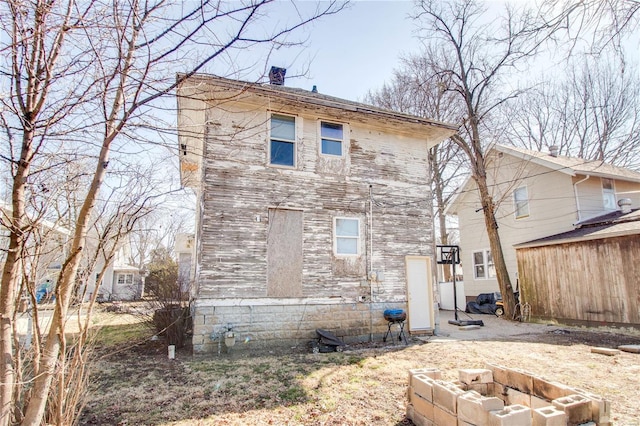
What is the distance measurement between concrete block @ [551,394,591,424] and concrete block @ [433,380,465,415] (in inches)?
32.3

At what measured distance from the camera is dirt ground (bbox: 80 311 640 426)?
14.1 feet

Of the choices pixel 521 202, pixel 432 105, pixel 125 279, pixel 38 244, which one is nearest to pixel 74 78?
pixel 38 244

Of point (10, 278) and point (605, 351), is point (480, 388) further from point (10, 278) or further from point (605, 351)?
point (605, 351)

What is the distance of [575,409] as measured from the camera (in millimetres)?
3084

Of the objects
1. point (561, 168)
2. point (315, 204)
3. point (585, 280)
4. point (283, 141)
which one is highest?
point (561, 168)

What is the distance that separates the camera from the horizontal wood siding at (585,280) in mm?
10180

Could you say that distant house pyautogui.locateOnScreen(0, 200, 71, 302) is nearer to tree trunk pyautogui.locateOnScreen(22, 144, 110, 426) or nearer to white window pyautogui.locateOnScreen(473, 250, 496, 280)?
tree trunk pyautogui.locateOnScreen(22, 144, 110, 426)

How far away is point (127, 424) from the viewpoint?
4.05m

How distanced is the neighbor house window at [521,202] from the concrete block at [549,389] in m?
13.6

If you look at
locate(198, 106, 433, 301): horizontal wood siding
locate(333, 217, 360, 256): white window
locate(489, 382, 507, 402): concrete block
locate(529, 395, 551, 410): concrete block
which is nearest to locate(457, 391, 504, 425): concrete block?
locate(529, 395, 551, 410): concrete block

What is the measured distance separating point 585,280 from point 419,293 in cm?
589

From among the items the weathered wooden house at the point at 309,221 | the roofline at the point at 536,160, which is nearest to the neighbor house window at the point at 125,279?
the weathered wooden house at the point at 309,221

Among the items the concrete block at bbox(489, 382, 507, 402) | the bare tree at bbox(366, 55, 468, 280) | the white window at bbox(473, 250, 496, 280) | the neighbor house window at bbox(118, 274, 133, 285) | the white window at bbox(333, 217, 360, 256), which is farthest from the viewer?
the neighbor house window at bbox(118, 274, 133, 285)

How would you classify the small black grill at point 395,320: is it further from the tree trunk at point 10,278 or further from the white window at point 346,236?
the tree trunk at point 10,278
